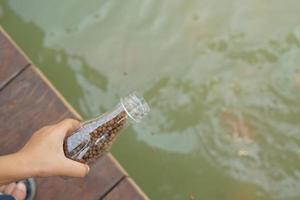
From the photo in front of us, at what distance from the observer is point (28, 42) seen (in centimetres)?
248

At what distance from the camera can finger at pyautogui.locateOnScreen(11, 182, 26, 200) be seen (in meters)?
1.87

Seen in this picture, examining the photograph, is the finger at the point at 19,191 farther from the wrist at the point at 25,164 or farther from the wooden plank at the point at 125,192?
the wrist at the point at 25,164

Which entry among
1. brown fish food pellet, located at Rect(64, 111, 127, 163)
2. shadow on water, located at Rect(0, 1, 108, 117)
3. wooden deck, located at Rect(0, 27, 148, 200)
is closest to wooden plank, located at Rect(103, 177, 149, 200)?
wooden deck, located at Rect(0, 27, 148, 200)

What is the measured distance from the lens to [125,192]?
1928mm

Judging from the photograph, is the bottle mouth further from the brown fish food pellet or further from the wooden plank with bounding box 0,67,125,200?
the wooden plank with bounding box 0,67,125,200

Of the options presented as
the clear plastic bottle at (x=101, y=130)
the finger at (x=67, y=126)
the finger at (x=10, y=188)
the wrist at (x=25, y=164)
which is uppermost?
the finger at (x=10, y=188)

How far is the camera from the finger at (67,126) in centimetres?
144

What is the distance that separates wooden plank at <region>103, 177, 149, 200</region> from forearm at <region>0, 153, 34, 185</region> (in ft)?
1.98

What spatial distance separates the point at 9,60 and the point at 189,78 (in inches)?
32.9

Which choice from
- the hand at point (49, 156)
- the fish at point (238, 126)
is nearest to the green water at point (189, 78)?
the fish at point (238, 126)

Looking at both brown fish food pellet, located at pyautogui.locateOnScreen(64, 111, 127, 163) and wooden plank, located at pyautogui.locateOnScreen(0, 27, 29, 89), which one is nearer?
brown fish food pellet, located at pyautogui.locateOnScreen(64, 111, 127, 163)

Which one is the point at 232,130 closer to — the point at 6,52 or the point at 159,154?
the point at 159,154

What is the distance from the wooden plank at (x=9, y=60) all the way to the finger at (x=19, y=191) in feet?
1.38

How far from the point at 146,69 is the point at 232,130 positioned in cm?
50
